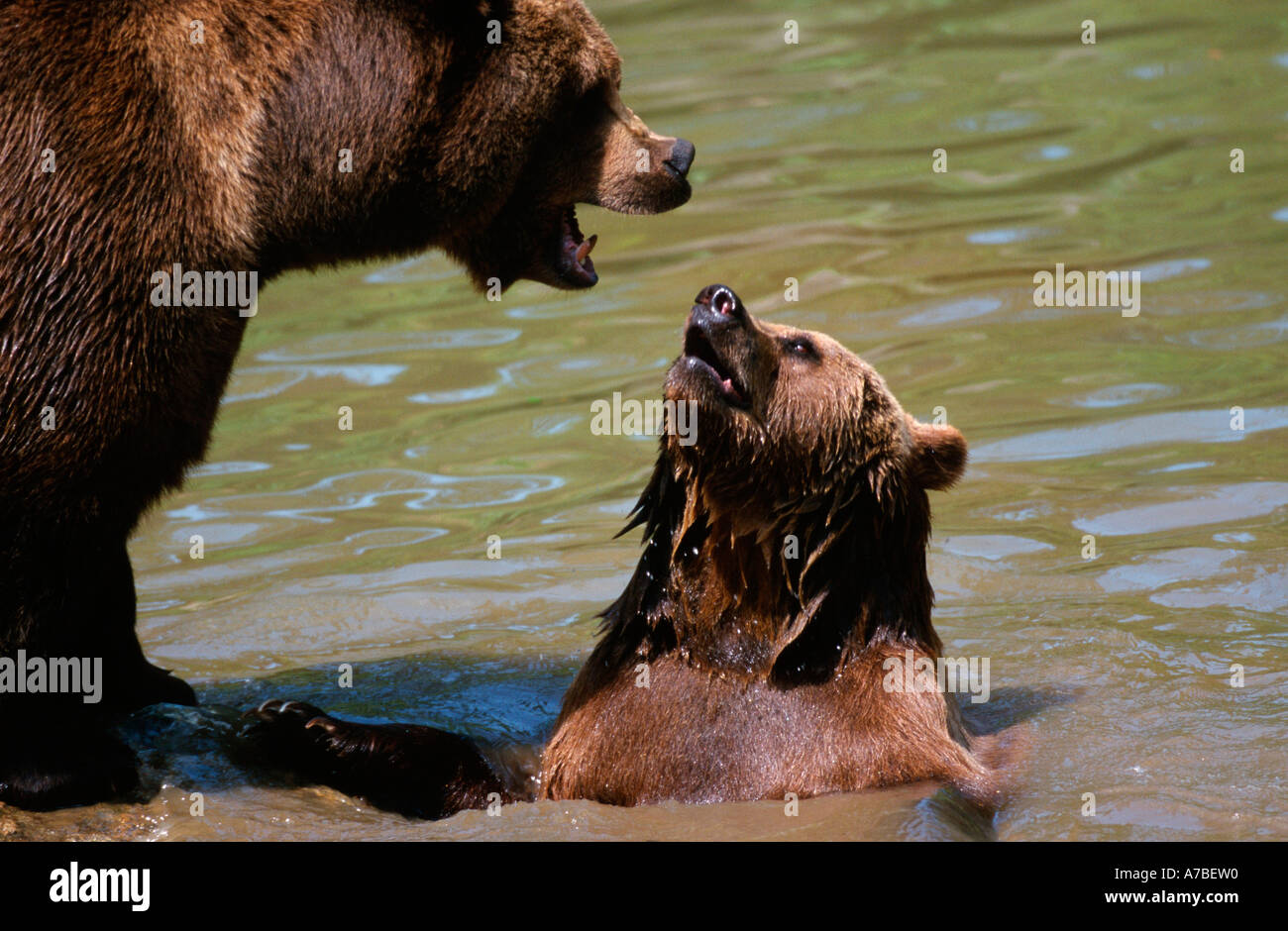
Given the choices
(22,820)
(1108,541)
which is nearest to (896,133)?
(1108,541)

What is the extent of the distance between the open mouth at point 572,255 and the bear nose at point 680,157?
16.1 inches

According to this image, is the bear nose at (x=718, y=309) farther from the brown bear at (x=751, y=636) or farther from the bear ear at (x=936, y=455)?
the bear ear at (x=936, y=455)

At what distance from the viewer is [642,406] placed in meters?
11.0

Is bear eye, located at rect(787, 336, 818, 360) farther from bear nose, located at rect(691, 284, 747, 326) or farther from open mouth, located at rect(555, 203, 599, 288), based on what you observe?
open mouth, located at rect(555, 203, 599, 288)

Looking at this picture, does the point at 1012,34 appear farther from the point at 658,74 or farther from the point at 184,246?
the point at 184,246

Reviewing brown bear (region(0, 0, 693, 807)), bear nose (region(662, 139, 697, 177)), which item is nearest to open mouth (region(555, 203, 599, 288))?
brown bear (region(0, 0, 693, 807))

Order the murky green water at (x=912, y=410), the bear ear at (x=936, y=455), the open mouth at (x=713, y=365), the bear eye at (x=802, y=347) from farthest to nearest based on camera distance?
the bear ear at (x=936, y=455) → the bear eye at (x=802, y=347) → the murky green water at (x=912, y=410) → the open mouth at (x=713, y=365)

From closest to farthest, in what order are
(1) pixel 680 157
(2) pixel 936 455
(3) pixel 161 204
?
(3) pixel 161 204 → (2) pixel 936 455 → (1) pixel 680 157

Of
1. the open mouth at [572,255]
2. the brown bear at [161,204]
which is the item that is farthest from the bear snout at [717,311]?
the brown bear at [161,204]

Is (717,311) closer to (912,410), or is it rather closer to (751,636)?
(751,636)

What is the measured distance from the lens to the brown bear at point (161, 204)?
566 centimetres

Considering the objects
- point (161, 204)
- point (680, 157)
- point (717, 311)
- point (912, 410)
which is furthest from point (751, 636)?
point (912, 410)

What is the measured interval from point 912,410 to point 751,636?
4230 millimetres

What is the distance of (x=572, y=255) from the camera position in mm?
6891
